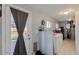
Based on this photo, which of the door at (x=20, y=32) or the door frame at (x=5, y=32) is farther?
the door at (x=20, y=32)

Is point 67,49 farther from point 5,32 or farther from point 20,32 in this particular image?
point 5,32

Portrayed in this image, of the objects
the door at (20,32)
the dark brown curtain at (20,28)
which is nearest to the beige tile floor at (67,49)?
the door at (20,32)

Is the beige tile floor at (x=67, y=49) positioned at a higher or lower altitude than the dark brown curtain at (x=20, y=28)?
lower

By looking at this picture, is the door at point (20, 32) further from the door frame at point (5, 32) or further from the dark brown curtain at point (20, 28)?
the door frame at point (5, 32)

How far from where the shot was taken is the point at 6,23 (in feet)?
7.32

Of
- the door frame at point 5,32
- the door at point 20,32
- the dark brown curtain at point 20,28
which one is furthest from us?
the dark brown curtain at point 20,28

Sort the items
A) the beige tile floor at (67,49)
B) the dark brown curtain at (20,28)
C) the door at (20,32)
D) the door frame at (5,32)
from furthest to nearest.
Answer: the beige tile floor at (67,49)
the dark brown curtain at (20,28)
the door at (20,32)
the door frame at (5,32)

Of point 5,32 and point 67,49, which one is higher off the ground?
point 5,32

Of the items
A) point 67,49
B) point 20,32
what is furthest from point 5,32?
point 67,49

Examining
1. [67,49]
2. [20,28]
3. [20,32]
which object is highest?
[20,28]

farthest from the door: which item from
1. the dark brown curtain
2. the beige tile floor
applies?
the beige tile floor

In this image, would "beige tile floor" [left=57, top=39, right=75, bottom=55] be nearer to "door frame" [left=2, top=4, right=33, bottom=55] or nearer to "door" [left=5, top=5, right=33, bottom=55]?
"door" [left=5, top=5, right=33, bottom=55]
